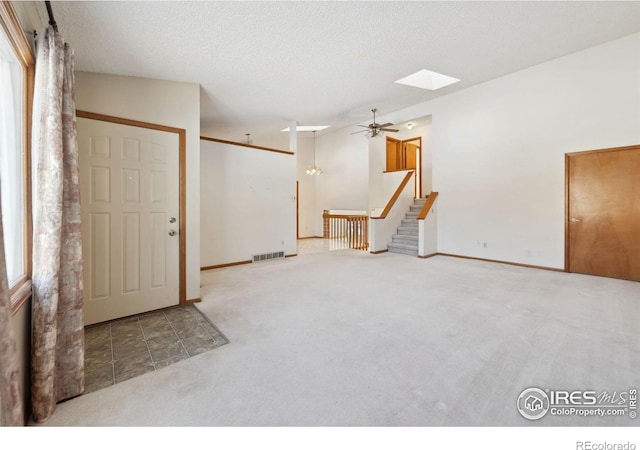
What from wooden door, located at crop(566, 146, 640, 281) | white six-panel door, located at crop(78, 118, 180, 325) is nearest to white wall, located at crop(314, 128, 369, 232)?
wooden door, located at crop(566, 146, 640, 281)

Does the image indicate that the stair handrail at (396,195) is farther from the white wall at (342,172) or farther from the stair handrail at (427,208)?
the white wall at (342,172)

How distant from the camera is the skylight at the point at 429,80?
508 centimetres

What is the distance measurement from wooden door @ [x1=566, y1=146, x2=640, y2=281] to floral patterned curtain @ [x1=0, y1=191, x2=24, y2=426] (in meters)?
6.34

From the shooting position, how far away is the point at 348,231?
26.0ft

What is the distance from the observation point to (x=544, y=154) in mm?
4789

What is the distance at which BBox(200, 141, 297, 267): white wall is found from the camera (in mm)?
5336

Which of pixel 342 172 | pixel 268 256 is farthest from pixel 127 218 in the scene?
pixel 342 172

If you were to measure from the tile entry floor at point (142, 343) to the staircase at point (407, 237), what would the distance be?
4.89 m

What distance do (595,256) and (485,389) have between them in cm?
422

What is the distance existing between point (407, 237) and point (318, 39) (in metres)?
4.83

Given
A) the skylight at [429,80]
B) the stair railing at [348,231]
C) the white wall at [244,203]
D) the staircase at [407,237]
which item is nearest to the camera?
the skylight at [429,80]

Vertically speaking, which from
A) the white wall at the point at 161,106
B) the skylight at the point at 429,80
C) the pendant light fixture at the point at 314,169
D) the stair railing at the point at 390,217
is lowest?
the stair railing at the point at 390,217

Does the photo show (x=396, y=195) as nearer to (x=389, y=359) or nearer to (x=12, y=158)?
(x=389, y=359)

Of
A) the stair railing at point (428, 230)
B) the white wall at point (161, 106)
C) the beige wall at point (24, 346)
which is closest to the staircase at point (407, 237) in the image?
the stair railing at point (428, 230)
